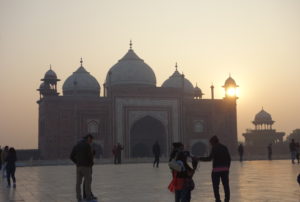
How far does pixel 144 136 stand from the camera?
144 feet

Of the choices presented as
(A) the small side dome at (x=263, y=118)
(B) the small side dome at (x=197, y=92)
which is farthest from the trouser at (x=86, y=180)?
(A) the small side dome at (x=263, y=118)

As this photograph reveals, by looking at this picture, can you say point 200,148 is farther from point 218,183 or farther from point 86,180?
point 218,183

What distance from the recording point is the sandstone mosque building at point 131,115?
39.8 metres

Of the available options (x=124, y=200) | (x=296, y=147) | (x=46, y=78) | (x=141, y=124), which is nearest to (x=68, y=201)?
(x=124, y=200)

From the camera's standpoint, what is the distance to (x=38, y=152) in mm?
43875

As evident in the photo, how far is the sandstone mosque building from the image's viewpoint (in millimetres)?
39750

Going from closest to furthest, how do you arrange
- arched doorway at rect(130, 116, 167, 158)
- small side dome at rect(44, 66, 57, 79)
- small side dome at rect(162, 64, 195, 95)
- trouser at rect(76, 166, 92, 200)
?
trouser at rect(76, 166, 92, 200)
arched doorway at rect(130, 116, 167, 158)
small side dome at rect(44, 66, 57, 79)
small side dome at rect(162, 64, 195, 95)

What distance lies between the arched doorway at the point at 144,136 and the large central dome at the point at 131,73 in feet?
13.8

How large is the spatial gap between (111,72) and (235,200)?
38.2 meters

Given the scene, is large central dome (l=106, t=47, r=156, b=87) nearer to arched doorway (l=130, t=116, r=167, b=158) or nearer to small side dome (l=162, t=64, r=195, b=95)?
arched doorway (l=130, t=116, r=167, b=158)

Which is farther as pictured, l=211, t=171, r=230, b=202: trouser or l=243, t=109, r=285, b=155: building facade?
l=243, t=109, r=285, b=155: building facade

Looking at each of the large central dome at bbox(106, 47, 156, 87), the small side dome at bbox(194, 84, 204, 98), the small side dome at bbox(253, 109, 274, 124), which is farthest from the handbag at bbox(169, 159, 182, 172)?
the small side dome at bbox(253, 109, 274, 124)

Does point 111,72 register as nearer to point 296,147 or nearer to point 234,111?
point 234,111

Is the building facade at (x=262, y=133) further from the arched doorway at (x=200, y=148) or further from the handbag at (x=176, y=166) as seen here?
the handbag at (x=176, y=166)
